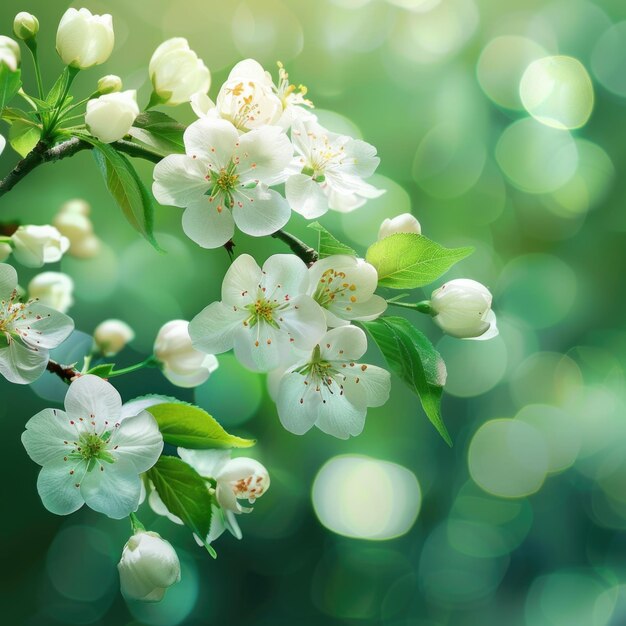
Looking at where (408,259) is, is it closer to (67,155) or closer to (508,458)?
(67,155)

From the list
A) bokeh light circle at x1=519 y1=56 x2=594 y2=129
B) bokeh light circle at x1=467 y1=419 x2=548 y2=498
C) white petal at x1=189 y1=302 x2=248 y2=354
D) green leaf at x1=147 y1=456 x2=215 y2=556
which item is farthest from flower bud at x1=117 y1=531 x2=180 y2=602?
bokeh light circle at x1=519 y1=56 x2=594 y2=129

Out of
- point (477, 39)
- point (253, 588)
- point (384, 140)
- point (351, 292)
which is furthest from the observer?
point (477, 39)

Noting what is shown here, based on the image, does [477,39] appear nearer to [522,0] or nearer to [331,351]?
[522,0]

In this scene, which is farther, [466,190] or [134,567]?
[466,190]

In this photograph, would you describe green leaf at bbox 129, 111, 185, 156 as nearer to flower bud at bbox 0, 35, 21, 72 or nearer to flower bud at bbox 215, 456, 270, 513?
flower bud at bbox 0, 35, 21, 72

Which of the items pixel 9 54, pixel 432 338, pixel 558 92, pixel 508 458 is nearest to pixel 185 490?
pixel 9 54

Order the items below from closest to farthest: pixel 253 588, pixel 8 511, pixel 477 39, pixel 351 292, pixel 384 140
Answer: pixel 351 292 → pixel 8 511 → pixel 253 588 → pixel 384 140 → pixel 477 39

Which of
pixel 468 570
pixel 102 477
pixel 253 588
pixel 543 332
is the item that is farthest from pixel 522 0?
pixel 102 477
